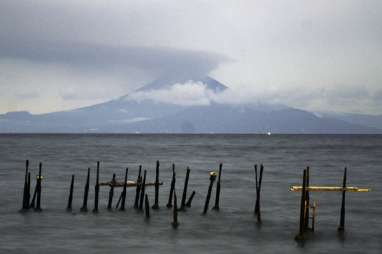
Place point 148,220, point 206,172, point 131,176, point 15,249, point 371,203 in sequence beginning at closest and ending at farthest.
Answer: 1. point 15,249
2. point 148,220
3. point 371,203
4. point 131,176
5. point 206,172

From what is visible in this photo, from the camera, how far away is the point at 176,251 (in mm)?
32781

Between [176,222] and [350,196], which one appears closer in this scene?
[176,222]

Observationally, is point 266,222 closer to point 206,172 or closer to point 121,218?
point 121,218

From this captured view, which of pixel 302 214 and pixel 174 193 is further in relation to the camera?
pixel 174 193

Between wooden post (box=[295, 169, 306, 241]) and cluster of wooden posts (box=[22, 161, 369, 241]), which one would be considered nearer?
wooden post (box=[295, 169, 306, 241])

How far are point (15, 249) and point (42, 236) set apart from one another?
3.46 meters

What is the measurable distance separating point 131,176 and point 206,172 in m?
12.0

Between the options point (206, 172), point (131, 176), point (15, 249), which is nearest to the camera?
point (15, 249)

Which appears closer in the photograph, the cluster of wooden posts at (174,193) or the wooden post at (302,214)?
the wooden post at (302,214)

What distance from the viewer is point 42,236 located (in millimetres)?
36062

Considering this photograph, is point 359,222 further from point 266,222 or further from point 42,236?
point 42,236

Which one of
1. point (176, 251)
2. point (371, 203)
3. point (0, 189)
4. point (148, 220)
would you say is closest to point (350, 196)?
point (371, 203)

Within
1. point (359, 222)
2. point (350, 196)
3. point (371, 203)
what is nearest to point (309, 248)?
point (359, 222)

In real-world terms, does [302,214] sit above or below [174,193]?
below
